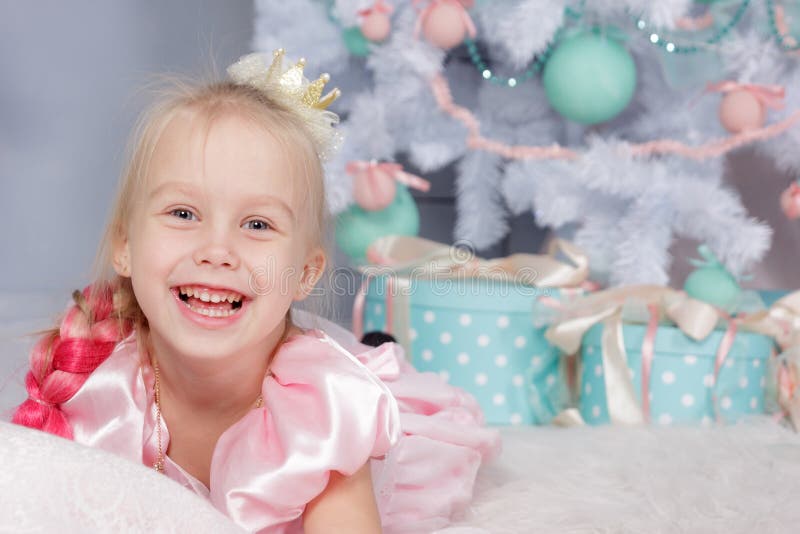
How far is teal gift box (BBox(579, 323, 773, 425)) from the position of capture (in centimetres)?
165

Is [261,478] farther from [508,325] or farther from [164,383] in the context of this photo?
[508,325]

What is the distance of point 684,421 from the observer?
1639 mm

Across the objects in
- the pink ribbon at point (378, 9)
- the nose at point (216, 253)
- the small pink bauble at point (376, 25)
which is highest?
the pink ribbon at point (378, 9)

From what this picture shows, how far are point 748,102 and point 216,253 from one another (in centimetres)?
114

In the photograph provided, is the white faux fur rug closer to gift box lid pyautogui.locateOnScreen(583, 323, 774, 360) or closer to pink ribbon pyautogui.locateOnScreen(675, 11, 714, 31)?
gift box lid pyautogui.locateOnScreen(583, 323, 774, 360)

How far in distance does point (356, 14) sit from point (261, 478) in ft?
3.71

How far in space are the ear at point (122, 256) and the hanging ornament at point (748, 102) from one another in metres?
1.14

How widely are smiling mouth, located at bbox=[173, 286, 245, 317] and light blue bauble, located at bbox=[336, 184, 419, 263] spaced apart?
907 millimetres

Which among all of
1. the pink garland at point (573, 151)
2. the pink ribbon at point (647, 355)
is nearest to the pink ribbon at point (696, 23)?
the pink garland at point (573, 151)

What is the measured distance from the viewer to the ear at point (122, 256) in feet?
3.46

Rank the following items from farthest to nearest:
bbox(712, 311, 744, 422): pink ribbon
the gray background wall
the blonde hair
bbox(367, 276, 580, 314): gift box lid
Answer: the gray background wall, bbox(367, 276, 580, 314): gift box lid, bbox(712, 311, 744, 422): pink ribbon, the blonde hair

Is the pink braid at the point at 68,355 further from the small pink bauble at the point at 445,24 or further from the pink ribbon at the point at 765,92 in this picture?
the pink ribbon at the point at 765,92

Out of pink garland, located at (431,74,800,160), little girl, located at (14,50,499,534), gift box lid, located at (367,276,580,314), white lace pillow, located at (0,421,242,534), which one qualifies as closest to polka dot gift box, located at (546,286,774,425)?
gift box lid, located at (367,276,580,314)

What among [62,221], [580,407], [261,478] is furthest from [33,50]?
[261,478]
